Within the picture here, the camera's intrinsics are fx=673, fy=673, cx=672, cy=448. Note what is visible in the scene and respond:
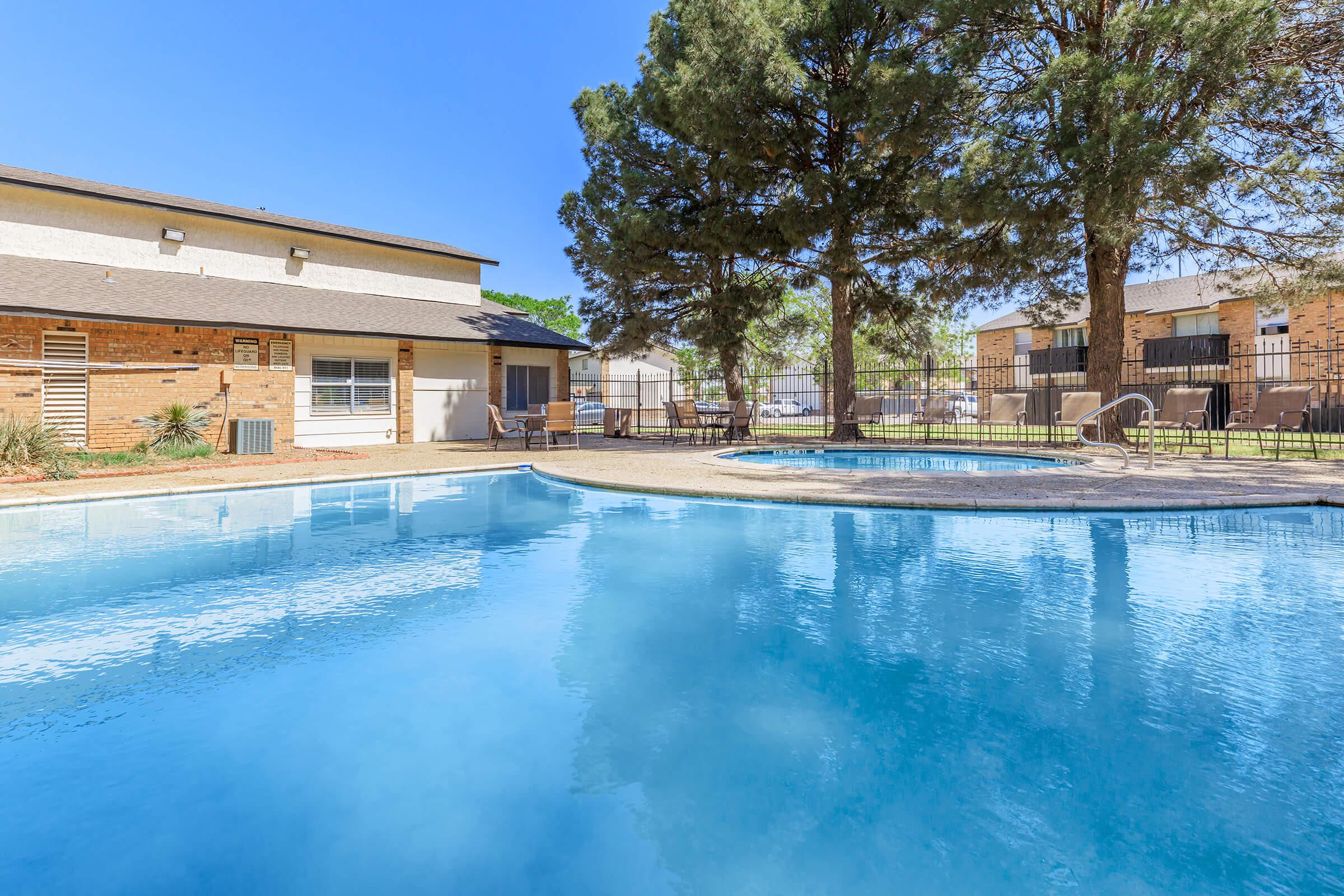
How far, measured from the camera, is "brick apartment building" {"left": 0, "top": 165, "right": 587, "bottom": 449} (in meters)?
12.8

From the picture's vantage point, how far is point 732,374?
19.0m

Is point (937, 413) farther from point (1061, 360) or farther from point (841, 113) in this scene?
point (1061, 360)

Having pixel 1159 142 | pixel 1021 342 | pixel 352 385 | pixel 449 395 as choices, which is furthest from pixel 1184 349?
pixel 352 385

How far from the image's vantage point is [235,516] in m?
7.70

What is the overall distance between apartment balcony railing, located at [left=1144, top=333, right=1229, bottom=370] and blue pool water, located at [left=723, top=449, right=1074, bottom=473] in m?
18.1

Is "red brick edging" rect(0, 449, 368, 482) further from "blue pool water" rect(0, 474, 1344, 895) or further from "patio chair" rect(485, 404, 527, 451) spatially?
"blue pool water" rect(0, 474, 1344, 895)

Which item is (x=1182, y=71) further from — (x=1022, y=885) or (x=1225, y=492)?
(x=1022, y=885)

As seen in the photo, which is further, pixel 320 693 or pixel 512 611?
pixel 512 611

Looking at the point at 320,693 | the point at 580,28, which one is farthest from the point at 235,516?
the point at 580,28

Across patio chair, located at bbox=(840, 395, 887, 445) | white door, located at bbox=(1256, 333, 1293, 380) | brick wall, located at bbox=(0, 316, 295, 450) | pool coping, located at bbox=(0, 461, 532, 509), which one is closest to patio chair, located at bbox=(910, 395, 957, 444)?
patio chair, located at bbox=(840, 395, 887, 445)

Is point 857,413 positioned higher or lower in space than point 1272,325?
lower

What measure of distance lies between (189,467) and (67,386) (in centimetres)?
400

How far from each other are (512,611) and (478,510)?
4125 mm

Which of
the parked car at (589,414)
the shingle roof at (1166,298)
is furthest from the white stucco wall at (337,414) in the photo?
the shingle roof at (1166,298)
